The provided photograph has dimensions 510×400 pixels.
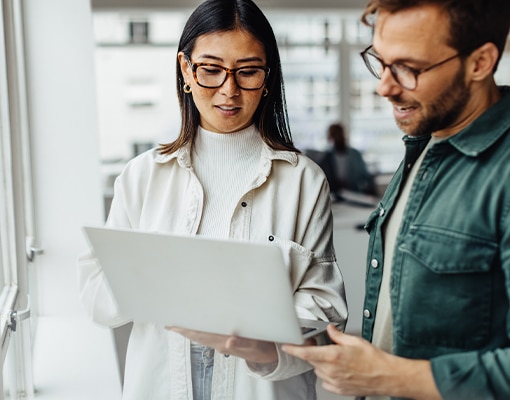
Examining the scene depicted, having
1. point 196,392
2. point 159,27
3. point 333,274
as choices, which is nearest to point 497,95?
point 333,274

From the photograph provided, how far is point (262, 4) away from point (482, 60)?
21.1 ft

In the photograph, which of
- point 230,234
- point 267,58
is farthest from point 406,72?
point 230,234

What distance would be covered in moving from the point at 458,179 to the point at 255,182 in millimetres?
494

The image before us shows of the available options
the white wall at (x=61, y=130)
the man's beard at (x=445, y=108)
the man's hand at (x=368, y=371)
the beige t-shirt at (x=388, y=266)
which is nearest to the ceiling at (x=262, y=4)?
the white wall at (x=61, y=130)

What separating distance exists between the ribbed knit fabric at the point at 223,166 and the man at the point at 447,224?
1.42ft

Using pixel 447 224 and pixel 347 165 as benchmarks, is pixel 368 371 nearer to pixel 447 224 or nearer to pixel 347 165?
pixel 447 224

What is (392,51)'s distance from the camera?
3.86 feet

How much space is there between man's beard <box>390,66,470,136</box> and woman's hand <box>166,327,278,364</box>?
18.4 inches

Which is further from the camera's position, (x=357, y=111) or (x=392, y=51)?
(x=357, y=111)

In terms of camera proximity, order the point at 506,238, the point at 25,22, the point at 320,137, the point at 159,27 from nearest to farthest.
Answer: the point at 506,238
the point at 25,22
the point at 159,27
the point at 320,137

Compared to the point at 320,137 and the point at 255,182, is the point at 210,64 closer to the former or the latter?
the point at 255,182

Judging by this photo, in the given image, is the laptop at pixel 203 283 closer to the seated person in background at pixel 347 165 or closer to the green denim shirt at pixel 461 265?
the green denim shirt at pixel 461 265

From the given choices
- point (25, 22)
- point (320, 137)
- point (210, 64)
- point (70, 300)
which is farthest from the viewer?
point (320, 137)

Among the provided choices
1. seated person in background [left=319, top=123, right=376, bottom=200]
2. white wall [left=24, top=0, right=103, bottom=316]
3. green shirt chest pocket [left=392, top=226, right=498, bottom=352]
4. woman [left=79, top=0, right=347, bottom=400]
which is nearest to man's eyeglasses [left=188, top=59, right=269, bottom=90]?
woman [left=79, top=0, right=347, bottom=400]
